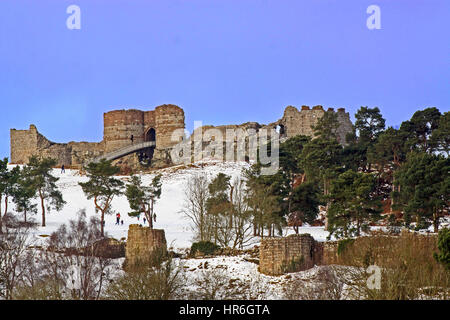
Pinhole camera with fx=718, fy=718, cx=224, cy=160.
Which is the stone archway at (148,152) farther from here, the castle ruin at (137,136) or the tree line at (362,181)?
the tree line at (362,181)

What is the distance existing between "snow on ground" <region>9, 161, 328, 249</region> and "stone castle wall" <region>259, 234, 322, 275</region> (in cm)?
783

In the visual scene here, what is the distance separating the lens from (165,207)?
67312mm

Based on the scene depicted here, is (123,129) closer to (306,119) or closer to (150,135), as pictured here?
(150,135)

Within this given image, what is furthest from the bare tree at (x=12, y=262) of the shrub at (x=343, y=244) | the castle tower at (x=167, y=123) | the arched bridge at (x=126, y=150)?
the arched bridge at (x=126, y=150)

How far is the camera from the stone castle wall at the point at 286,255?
38625 millimetres

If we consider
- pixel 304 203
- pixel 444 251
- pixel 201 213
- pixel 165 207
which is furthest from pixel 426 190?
pixel 165 207

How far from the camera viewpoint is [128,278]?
100 ft

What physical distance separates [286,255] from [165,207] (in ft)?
98.0

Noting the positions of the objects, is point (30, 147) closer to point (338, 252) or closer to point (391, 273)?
point (338, 252)

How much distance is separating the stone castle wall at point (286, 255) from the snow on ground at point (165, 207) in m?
7.83

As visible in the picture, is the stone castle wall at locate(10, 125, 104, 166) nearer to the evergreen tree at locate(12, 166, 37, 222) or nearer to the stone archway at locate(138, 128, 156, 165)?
the stone archway at locate(138, 128, 156, 165)

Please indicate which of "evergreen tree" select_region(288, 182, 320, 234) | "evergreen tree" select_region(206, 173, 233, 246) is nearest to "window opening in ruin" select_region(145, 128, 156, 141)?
"evergreen tree" select_region(206, 173, 233, 246)
